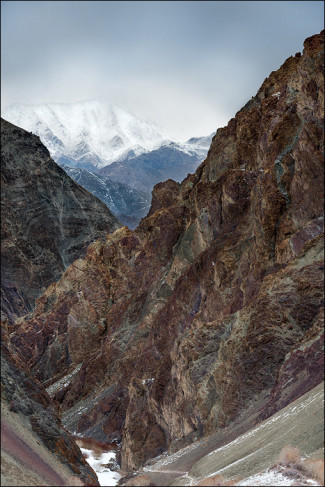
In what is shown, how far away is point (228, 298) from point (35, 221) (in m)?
122

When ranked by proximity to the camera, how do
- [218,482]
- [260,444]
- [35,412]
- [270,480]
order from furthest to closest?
1. [35,412]
2. [260,444]
3. [218,482]
4. [270,480]

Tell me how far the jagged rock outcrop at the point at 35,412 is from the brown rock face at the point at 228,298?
27.8 feet

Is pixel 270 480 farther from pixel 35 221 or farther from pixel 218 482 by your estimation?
pixel 35 221

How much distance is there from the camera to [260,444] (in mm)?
20312

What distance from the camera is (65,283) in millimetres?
99438

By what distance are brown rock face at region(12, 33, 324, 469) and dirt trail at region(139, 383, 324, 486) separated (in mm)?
1898

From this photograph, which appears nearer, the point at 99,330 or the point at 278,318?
the point at 278,318

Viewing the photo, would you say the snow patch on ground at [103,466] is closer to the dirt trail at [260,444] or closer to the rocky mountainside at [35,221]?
the dirt trail at [260,444]

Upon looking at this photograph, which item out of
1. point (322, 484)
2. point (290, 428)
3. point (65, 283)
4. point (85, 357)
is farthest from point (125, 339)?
point (322, 484)

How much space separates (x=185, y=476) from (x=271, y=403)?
5.59 m

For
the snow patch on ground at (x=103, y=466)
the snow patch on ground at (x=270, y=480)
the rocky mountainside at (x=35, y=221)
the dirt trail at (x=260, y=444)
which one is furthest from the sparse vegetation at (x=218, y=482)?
the rocky mountainside at (x=35, y=221)

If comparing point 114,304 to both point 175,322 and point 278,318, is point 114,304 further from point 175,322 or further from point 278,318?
point 278,318

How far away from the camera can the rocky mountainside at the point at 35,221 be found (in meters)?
149

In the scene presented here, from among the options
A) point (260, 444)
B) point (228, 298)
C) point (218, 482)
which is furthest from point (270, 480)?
point (228, 298)
